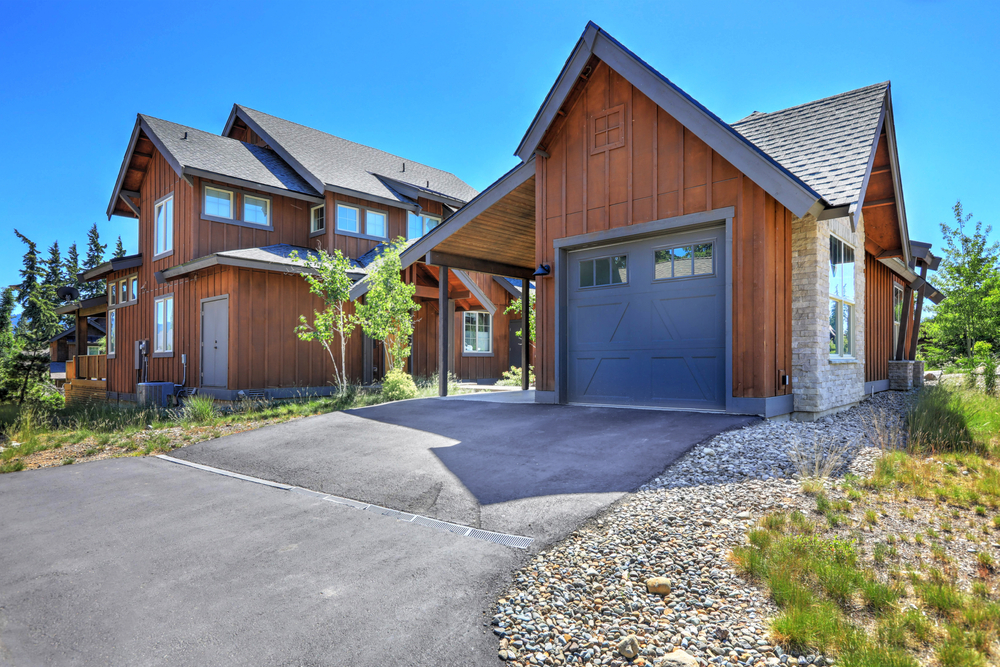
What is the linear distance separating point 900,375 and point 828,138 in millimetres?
8637

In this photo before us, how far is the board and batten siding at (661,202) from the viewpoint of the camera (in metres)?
7.37

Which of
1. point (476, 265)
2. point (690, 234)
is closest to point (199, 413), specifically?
point (476, 265)

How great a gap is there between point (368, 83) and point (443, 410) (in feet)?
48.8

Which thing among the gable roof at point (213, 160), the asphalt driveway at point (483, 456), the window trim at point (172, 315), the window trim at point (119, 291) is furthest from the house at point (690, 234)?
the window trim at point (119, 291)

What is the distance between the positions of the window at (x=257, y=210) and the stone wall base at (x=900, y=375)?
17153 millimetres

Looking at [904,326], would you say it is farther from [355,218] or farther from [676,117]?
[355,218]

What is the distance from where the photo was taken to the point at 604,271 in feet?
30.0

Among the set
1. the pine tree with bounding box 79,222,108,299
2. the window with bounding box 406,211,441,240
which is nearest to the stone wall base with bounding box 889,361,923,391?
the window with bounding box 406,211,441,240

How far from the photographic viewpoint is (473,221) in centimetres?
1075

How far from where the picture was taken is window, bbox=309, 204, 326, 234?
53.4 ft

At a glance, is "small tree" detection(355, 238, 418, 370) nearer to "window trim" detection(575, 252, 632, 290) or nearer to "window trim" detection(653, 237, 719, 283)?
"window trim" detection(575, 252, 632, 290)

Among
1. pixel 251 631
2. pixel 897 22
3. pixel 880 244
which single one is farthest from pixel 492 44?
pixel 251 631

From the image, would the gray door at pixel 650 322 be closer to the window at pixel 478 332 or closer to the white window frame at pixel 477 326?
the white window frame at pixel 477 326

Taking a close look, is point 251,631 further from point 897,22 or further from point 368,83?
point 368,83
